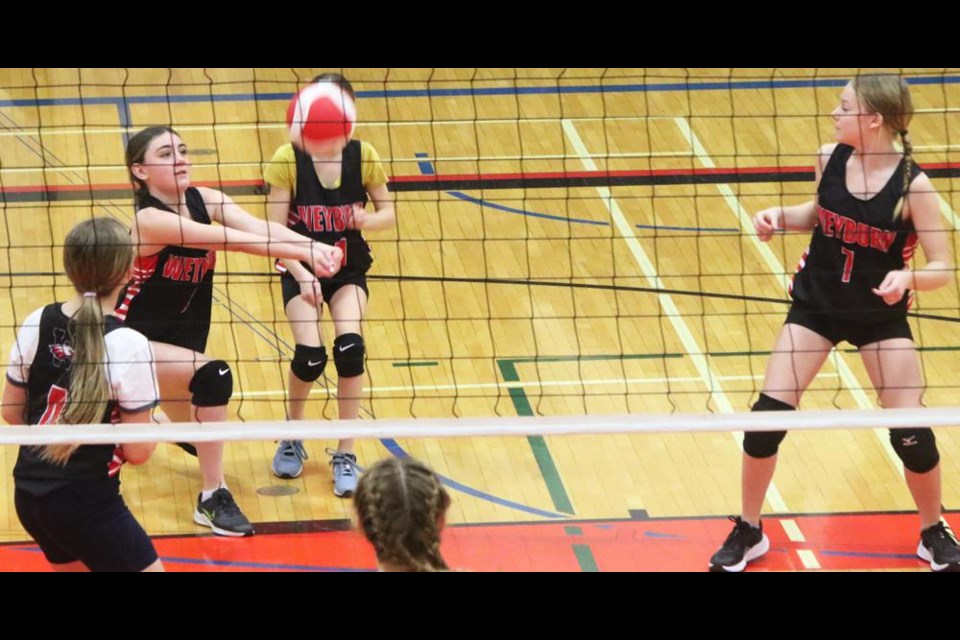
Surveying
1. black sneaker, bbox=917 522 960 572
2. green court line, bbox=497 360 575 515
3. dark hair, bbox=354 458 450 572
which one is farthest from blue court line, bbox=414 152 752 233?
dark hair, bbox=354 458 450 572

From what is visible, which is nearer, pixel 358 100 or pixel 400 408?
pixel 400 408

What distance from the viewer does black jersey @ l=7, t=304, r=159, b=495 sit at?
14.5ft

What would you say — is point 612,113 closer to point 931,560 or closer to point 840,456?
point 840,456

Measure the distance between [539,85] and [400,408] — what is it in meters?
5.40

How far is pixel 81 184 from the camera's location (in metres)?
9.80

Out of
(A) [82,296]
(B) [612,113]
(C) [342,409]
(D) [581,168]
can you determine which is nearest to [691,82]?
(B) [612,113]

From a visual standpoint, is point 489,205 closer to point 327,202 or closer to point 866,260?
point 327,202

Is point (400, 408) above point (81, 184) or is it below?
below

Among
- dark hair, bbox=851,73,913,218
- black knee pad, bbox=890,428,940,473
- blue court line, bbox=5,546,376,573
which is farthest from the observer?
blue court line, bbox=5,546,376,573

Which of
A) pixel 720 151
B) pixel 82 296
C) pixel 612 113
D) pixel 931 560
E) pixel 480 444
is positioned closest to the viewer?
pixel 82 296

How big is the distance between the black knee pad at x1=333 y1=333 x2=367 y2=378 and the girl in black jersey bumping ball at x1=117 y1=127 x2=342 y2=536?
0.51 m

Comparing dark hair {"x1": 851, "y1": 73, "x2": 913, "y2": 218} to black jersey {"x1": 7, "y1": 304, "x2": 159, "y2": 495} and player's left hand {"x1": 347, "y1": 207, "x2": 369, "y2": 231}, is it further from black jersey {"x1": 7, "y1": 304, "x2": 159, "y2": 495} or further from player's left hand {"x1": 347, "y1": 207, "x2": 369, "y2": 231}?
black jersey {"x1": 7, "y1": 304, "x2": 159, "y2": 495}

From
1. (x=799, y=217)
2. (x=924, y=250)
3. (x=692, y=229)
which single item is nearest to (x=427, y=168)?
(x=692, y=229)

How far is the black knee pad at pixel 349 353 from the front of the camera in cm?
607
